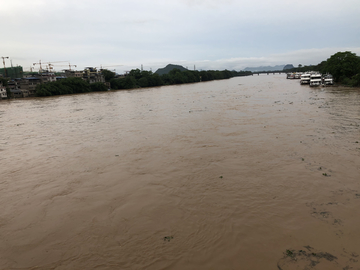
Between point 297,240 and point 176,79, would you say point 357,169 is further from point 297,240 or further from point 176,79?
point 176,79

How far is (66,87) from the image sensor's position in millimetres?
61750

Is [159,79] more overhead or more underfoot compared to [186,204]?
more overhead

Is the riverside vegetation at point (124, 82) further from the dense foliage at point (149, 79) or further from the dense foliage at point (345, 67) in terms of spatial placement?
the dense foliage at point (345, 67)

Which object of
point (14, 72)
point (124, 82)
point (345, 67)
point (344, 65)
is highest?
point (14, 72)

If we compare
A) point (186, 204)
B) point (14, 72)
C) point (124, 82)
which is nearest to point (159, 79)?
point (124, 82)

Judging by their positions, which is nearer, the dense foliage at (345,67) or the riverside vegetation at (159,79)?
the dense foliage at (345,67)

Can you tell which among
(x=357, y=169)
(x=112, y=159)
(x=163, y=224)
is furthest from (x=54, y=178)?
(x=357, y=169)

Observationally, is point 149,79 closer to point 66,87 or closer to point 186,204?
point 66,87

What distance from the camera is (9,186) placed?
24.8 ft

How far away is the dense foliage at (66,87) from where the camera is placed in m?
56.9

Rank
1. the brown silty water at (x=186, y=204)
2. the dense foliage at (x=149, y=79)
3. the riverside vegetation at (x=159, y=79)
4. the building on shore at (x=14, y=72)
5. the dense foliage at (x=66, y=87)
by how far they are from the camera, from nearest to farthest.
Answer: the brown silty water at (x=186, y=204)
the riverside vegetation at (x=159, y=79)
the dense foliage at (x=66, y=87)
the dense foliage at (x=149, y=79)
the building on shore at (x=14, y=72)

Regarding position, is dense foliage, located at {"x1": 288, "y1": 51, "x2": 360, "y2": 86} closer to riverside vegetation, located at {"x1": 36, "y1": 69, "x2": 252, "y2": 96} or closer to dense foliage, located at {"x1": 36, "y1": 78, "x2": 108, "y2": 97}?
riverside vegetation, located at {"x1": 36, "y1": 69, "x2": 252, "y2": 96}

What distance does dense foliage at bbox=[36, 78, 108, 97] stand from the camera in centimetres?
5691

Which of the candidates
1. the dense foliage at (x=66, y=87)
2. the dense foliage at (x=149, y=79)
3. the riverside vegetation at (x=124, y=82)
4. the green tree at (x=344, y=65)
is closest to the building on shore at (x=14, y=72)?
the riverside vegetation at (x=124, y=82)
